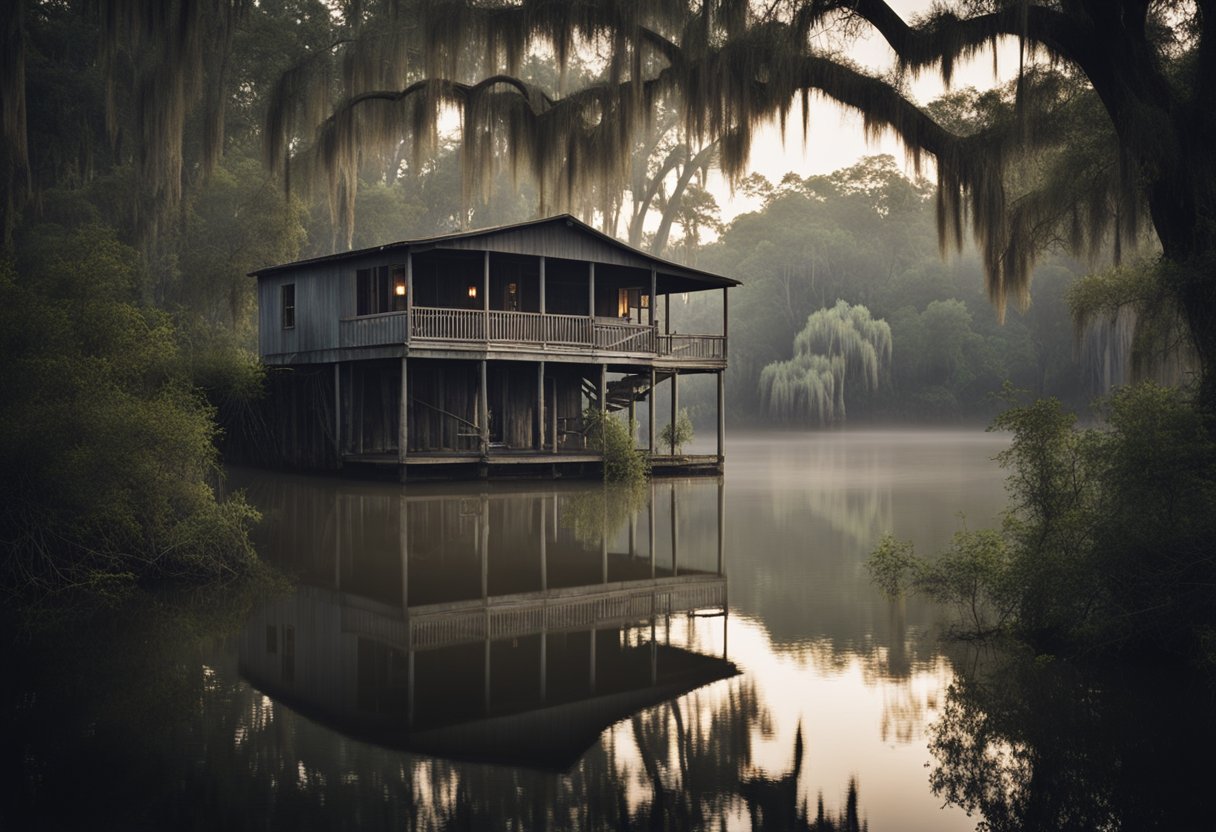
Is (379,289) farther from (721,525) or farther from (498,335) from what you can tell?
(721,525)

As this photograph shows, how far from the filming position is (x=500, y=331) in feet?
93.5

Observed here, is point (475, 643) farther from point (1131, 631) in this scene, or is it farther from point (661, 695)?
point (1131, 631)

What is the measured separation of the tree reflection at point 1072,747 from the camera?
19.7 feet

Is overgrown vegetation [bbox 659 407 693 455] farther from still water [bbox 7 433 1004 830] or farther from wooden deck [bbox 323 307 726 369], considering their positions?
still water [bbox 7 433 1004 830]

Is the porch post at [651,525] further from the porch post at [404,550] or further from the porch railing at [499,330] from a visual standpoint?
the porch railing at [499,330]

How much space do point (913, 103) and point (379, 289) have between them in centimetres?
1600

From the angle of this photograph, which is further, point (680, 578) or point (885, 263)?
point (885, 263)

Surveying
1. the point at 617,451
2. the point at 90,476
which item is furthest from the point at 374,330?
the point at 90,476

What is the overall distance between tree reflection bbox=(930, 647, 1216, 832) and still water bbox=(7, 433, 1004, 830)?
0.23 metres

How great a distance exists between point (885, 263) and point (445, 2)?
2643 inches

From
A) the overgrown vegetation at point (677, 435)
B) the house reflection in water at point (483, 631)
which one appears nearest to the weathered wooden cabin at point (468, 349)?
the overgrown vegetation at point (677, 435)

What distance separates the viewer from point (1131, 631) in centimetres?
877

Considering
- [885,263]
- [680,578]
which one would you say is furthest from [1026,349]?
[680,578]

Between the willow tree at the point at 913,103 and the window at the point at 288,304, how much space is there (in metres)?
5.79
